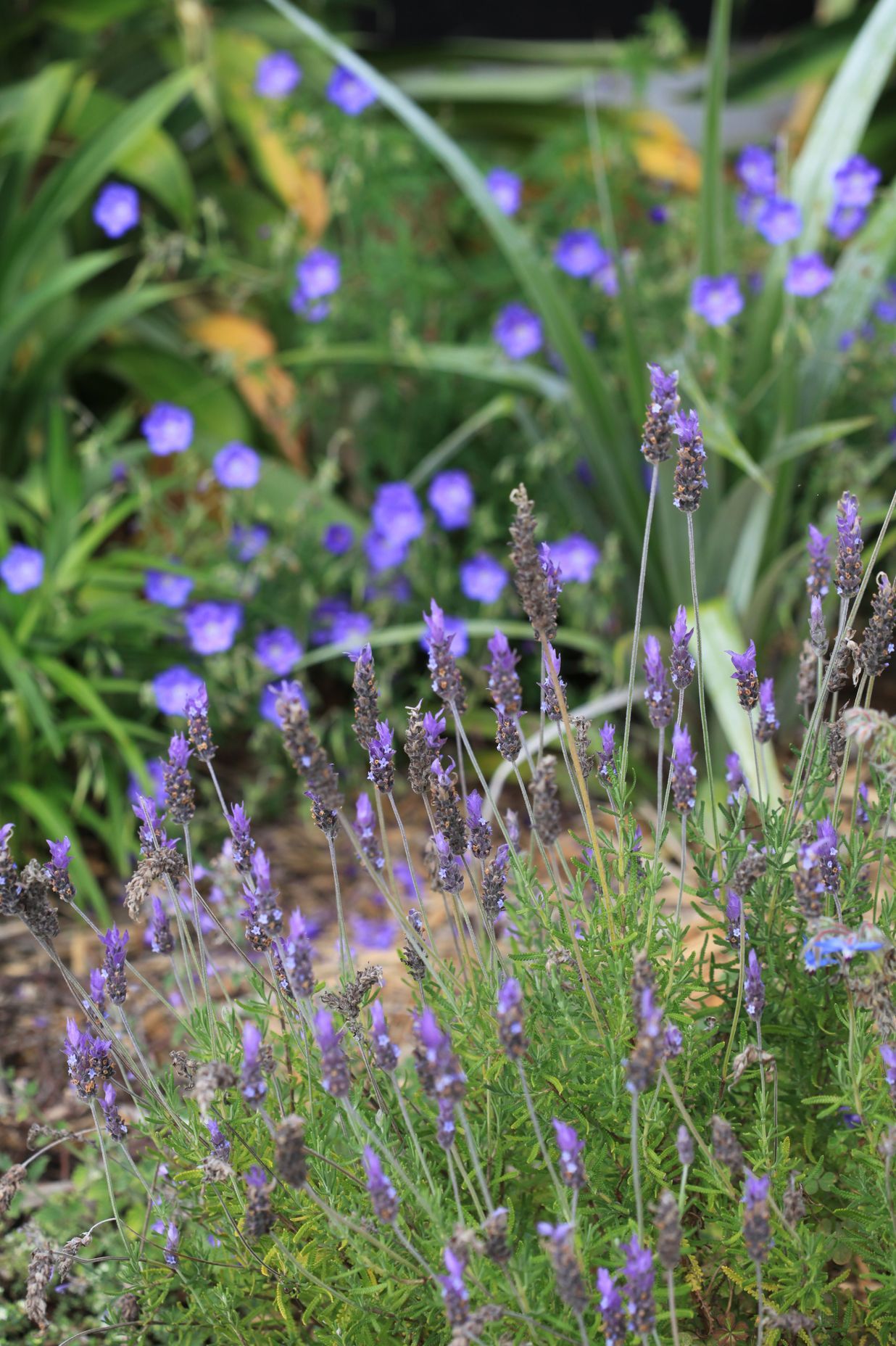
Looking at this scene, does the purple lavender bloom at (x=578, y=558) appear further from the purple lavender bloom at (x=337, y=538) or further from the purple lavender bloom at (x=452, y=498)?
the purple lavender bloom at (x=337, y=538)

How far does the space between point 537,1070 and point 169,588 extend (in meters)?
1.79

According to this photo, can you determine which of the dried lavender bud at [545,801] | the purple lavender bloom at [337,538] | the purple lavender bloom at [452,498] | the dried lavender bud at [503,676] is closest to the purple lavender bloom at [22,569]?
the purple lavender bloom at [337,538]

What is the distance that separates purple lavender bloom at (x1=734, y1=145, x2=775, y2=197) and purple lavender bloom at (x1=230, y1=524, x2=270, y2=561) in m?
1.48

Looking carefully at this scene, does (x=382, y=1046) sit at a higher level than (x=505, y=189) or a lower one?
lower

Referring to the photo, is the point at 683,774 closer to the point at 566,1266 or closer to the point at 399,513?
the point at 566,1266

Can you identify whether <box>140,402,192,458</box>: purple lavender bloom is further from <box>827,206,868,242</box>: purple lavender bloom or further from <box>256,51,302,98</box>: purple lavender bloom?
<box>827,206,868,242</box>: purple lavender bloom

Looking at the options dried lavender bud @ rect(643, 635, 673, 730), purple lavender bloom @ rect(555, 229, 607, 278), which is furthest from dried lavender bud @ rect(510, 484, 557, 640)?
purple lavender bloom @ rect(555, 229, 607, 278)

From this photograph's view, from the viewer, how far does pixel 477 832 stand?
1305 mm

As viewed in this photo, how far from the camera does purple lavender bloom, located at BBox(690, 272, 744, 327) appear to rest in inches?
110

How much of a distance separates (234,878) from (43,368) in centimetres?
191

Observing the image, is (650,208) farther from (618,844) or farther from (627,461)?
(618,844)

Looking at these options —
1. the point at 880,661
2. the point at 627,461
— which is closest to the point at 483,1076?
the point at 880,661

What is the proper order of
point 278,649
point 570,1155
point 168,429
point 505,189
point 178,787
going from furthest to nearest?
1. point 505,189
2. point 168,429
3. point 278,649
4. point 178,787
5. point 570,1155

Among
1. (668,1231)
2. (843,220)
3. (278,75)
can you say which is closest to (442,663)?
(668,1231)
